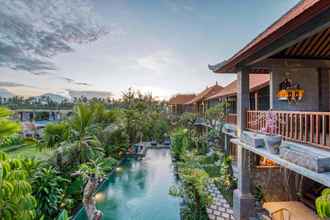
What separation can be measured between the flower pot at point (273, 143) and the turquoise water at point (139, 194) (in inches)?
226

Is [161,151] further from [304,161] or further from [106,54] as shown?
[304,161]

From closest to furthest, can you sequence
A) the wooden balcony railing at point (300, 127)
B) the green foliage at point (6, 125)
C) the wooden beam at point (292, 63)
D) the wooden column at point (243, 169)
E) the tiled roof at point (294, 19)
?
the tiled roof at point (294, 19) < the green foliage at point (6, 125) < the wooden balcony railing at point (300, 127) < the wooden beam at point (292, 63) < the wooden column at point (243, 169)

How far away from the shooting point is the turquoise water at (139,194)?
951 centimetres

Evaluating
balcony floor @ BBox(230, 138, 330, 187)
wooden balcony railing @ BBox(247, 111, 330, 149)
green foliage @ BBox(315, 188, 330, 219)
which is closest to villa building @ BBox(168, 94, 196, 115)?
wooden balcony railing @ BBox(247, 111, 330, 149)

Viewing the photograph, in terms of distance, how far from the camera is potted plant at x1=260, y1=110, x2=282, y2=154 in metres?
5.14

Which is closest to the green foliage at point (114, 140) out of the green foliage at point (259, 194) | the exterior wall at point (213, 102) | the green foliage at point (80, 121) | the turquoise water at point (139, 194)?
the turquoise water at point (139, 194)

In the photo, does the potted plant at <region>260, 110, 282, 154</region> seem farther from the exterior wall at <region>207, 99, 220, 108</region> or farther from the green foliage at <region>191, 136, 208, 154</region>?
the exterior wall at <region>207, 99, 220, 108</region>

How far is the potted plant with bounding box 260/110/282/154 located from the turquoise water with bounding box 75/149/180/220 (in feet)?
18.7

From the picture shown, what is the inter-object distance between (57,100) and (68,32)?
124ft

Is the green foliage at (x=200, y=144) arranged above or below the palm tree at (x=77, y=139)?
below

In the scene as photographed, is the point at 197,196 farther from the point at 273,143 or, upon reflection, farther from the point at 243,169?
the point at 273,143

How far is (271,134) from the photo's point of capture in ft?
18.5

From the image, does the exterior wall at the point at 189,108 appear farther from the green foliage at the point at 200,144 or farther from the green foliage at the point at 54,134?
the green foliage at the point at 54,134

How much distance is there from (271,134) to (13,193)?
6153 millimetres
